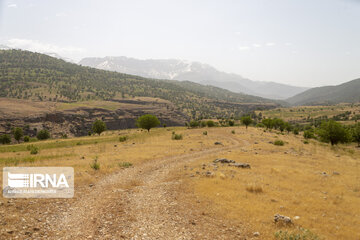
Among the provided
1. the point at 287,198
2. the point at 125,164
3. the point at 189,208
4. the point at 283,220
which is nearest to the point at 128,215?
the point at 189,208

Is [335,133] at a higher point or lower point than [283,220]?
lower

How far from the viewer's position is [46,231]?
7.23m

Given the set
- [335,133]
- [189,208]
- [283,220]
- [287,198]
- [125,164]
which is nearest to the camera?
[283,220]

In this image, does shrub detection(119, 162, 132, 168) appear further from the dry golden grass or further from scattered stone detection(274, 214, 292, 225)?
scattered stone detection(274, 214, 292, 225)

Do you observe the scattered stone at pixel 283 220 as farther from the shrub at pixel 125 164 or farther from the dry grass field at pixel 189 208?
the shrub at pixel 125 164

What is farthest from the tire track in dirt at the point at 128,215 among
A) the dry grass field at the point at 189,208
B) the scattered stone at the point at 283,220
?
the scattered stone at the point at 283,220

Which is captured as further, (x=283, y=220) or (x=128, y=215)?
(x=128, y=215)

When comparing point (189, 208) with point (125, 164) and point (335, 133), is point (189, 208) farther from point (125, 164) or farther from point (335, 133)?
point (335, 133)

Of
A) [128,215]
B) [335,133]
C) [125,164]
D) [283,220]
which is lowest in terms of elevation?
[125,164]

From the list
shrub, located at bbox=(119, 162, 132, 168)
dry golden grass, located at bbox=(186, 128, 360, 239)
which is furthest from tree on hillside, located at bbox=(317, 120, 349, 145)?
shrub, located at bbox=(119, 162, 132, 168)

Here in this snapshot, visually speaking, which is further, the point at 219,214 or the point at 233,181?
the point at 233,181

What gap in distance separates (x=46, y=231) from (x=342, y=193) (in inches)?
621

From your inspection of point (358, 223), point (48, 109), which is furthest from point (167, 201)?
point (48, 109)

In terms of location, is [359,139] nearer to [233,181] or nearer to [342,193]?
[342,193]
